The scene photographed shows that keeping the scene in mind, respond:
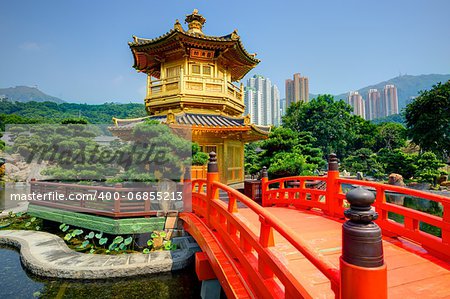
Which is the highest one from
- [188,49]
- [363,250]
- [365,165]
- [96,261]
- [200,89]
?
[188,49]

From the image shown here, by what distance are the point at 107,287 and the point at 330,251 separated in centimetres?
575

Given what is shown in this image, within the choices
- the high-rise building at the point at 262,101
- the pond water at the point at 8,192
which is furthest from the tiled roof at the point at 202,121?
the high-rise building at the point at 262,101

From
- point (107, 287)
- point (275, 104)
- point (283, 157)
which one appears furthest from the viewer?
point (275, 104)

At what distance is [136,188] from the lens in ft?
25.5

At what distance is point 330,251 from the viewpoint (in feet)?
12.0

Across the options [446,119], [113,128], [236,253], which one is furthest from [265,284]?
[446,119]

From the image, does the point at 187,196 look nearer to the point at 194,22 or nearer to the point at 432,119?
the point at 194,22

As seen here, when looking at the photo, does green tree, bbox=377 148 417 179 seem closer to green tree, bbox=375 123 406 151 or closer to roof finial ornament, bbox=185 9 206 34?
roof finial ornament, bbox=185 9 206 34

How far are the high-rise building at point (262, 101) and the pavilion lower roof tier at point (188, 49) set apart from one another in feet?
268

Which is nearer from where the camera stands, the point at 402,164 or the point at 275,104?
the point at 402,164

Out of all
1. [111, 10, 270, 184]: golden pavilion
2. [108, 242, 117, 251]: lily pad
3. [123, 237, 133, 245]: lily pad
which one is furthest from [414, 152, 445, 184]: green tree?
[108, 242, 117, 251]: lily pad

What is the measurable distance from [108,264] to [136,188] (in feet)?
7.36

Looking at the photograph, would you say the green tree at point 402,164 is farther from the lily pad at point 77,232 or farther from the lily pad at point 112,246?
the lily pad at point 77,232

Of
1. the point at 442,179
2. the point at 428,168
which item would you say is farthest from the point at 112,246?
the point at 442,179
